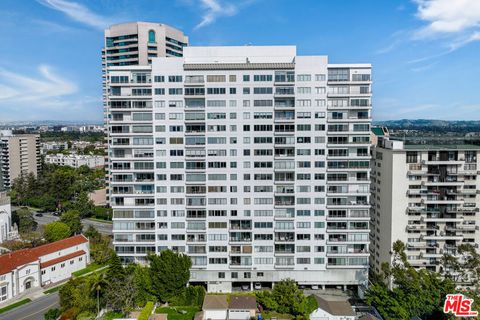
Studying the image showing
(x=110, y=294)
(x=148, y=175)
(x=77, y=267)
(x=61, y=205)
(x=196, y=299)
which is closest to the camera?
(x=110, y=294)

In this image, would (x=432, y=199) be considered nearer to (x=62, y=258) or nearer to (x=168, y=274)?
(x=168, y=274)

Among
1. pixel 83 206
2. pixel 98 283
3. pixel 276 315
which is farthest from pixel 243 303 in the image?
pixel 83 206

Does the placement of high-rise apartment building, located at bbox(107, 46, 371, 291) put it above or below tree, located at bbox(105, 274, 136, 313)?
above

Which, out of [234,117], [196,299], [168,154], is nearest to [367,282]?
[196,299]

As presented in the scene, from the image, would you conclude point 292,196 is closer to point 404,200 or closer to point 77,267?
point 404,200

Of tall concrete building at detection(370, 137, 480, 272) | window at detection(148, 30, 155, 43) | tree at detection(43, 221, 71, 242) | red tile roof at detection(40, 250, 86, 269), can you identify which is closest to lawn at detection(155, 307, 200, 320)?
red tile roof at detection(40, 250, 86, 269)

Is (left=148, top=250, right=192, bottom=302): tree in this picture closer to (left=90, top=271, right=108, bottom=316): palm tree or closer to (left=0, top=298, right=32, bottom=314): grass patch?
(left=90, top=271, right=108, bottom=316): palm tree
